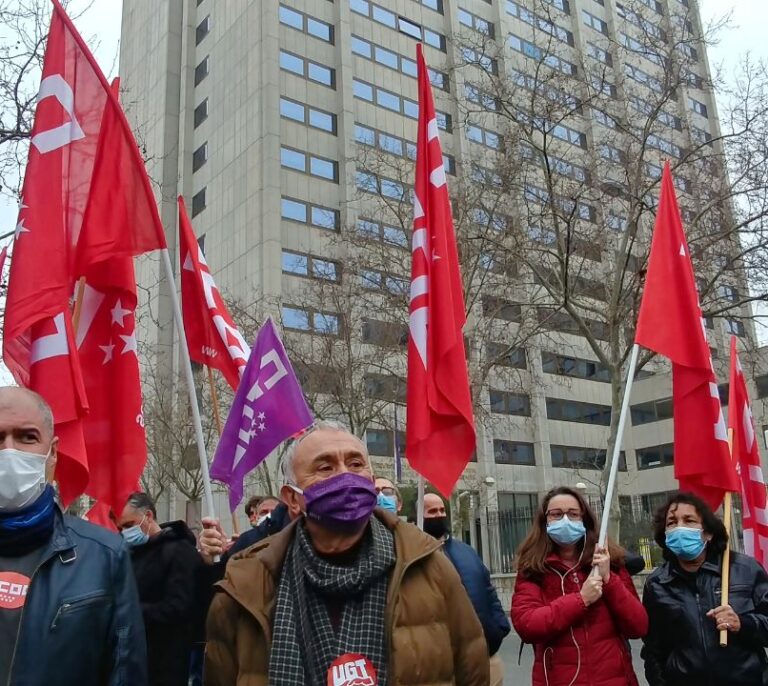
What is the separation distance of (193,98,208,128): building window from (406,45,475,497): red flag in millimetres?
37831

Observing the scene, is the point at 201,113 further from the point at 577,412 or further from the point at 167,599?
the point at 167,599

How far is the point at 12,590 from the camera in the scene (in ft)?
7.72

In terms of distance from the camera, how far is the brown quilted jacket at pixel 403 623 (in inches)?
98.5

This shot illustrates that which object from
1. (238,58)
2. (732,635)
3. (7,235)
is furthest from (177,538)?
(238,58)

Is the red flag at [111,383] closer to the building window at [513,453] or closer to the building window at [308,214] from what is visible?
the building window at [308,214]

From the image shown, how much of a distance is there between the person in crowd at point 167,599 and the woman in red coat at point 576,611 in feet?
5.85

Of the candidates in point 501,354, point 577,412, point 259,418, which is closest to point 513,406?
point 577,412

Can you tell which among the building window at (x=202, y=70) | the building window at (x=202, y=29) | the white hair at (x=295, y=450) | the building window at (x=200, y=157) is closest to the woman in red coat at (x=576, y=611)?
the white hair at (x=295, y=450)

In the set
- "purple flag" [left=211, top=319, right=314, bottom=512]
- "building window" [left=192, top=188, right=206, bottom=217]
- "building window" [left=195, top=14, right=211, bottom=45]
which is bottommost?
"purple flag" [left=211, top=319, right=314, bottom=512]

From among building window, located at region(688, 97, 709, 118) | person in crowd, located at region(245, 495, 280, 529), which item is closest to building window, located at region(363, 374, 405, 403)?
person in crowd, located at region(245, 495, 280, 529)

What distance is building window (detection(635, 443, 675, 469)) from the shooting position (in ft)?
149

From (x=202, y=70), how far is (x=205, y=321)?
39.3 meters

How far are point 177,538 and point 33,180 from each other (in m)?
2.28

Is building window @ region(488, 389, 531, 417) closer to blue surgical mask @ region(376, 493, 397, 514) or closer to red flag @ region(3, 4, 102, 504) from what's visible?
blue surgical mask @ region(376, 493, 397, 514)
